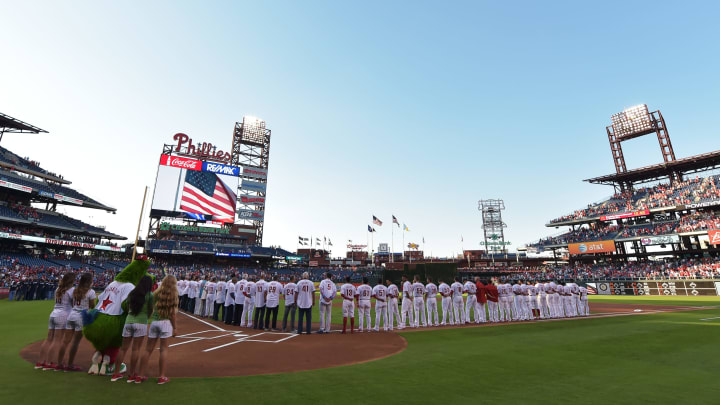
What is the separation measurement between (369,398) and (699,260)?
5326 centimetres

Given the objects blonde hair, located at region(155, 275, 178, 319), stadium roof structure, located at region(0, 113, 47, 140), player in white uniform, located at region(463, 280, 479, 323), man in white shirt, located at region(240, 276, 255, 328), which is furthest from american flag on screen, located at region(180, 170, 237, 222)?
blonde hair, located at region(155, 275, 178, 319)

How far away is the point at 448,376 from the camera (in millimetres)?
5711

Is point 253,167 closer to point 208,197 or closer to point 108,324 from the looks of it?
point 208,197

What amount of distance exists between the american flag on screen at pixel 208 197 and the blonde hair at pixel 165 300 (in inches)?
1836

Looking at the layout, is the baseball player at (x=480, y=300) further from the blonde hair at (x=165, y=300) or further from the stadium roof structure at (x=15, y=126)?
the stadium roof structure at (x=15, y=126)

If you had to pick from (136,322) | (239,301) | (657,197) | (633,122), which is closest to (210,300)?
(239,301)

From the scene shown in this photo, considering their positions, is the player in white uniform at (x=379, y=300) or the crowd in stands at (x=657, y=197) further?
the crowd in stands at (x=657, y=197)

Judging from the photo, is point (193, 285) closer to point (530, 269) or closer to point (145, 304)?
point (145, 304)

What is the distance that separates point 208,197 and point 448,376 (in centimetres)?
5005

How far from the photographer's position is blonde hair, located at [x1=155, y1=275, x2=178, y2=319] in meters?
5.26

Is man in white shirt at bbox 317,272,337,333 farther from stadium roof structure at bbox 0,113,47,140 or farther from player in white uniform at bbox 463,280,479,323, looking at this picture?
stadium roof structure at bbox 0,113,47,140

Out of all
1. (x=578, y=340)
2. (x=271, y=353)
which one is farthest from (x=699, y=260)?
(x=271, y=353)

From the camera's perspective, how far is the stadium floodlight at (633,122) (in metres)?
52.4

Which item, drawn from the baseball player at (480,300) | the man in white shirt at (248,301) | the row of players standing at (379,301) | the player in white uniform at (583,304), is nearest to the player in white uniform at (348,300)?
the row of players standing at (379,301)
